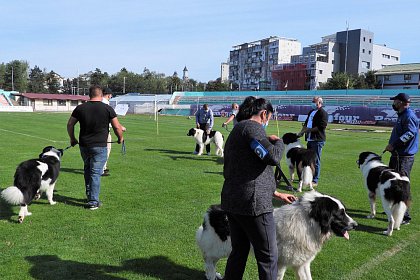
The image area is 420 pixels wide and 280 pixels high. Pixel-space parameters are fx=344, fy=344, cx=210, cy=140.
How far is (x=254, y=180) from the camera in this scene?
319 cm

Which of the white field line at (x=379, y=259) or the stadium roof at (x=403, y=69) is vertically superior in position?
the stadium roof at (x=403, y=69)

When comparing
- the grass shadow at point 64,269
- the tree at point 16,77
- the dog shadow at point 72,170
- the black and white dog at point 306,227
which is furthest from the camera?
the tree at point 16,77

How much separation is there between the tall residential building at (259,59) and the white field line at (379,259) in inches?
4739

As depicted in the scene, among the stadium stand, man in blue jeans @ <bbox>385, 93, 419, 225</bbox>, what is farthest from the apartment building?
man in blue jeans @ <bbox>385, 93, 419, 225</bbox>

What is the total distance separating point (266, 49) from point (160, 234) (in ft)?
445

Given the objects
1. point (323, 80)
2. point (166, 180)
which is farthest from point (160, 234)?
point (323, 80)

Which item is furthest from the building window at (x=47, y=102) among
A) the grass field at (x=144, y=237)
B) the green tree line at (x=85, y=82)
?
the grass field at (x=144, y=237)

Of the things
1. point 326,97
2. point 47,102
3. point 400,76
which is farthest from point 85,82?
point 400,76

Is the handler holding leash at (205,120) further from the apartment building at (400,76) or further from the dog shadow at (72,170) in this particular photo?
the apartment building at (400,76)

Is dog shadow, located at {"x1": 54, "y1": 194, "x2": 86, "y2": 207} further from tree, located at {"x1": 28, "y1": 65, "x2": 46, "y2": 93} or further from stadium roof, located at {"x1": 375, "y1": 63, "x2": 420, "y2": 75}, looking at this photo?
Result: tree, located at {"x1": 28, "y1": 65, "x2": 46, "y2": 93}

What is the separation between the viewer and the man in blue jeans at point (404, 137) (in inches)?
266

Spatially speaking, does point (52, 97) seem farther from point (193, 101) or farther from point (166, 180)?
point (166, 180)

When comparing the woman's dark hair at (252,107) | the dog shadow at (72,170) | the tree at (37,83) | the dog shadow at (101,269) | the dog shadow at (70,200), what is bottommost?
the dog shadow at (72,170)

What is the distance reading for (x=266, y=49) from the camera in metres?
134
